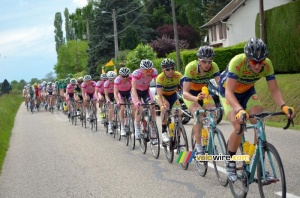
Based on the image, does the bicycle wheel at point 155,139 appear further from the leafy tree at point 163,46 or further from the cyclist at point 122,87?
the leafy tree at point 163,46

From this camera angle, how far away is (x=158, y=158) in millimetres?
10992

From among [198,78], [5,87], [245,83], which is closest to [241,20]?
[198,78]

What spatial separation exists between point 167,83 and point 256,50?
4.58 m

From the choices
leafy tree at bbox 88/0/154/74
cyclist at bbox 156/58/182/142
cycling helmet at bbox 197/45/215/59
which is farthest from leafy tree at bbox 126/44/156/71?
cycling helmet at bbox 197/45/215/59

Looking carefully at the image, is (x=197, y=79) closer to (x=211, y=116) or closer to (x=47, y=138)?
(x=211, y=116)

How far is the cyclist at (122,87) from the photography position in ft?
44.1

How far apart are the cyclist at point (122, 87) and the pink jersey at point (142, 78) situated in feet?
4.05

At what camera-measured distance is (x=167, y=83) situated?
10.2 m

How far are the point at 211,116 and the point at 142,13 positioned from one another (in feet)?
210

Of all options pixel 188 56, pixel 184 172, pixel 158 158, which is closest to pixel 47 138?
pixel 158 158

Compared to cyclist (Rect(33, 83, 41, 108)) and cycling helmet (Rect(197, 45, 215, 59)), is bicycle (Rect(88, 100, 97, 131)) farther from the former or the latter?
cyclist (Rect(33, 83, 41, 108))

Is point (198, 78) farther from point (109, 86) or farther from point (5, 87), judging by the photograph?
point (5, 87)

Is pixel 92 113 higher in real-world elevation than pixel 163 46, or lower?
lower

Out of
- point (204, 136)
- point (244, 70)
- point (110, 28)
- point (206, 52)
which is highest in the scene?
point (110, 28)
